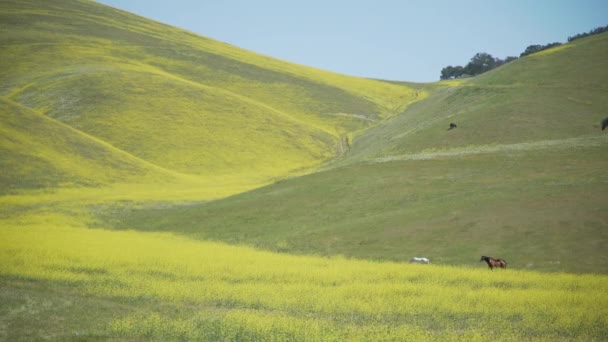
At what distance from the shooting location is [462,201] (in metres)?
36.5

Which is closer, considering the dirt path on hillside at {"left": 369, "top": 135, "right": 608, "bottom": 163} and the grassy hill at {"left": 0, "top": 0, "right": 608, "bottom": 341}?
the grassy hill at {"left": 0, "top": 0, "right": 608, "bottom": 341}

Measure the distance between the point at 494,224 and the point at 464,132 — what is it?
114 ft

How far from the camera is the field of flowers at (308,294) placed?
16219 mm

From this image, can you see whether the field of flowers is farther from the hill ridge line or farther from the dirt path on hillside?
the hill ridge line

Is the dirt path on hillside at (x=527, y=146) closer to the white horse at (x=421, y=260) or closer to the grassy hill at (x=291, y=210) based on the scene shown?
the grassy hill at (x=291, y=210)

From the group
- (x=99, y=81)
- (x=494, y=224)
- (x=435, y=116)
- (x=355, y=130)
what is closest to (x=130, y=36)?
(x=99, y=81)

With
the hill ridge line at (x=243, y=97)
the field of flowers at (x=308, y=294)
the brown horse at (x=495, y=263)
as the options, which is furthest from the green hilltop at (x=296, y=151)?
the field of flowers at (x=308, y=294)

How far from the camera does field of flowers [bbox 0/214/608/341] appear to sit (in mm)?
16219

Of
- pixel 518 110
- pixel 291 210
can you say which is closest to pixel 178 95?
pixel 518 110

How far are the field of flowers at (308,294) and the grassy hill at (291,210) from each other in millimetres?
111

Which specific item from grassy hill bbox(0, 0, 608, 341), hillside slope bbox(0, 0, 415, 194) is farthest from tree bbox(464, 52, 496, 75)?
grassy hill bbox(0, 0, 608, 341)

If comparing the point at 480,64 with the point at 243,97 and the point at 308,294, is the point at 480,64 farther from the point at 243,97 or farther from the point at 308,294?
the point at 308,294

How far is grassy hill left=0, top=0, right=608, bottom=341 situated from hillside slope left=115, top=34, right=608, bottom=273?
20 centimetres

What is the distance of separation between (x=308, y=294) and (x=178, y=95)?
84250mm
